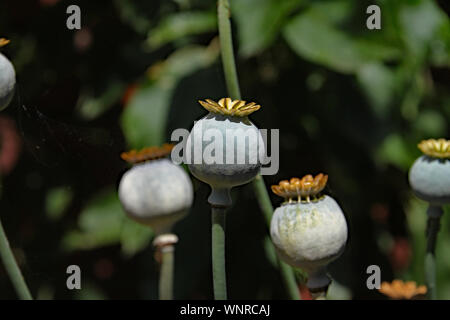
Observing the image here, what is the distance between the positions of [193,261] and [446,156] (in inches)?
20.7

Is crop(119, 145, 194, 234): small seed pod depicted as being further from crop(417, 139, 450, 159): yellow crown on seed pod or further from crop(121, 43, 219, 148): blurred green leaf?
crop(121, 43, 219, 148): blurred green leaf

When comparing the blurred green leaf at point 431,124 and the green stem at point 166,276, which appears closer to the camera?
the green stem at point 166,276

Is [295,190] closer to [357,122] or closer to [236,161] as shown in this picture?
[236,161]

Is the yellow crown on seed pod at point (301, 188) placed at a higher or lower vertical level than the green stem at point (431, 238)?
higher

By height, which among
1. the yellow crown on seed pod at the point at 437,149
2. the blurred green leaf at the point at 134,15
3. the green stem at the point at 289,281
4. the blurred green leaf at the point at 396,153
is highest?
the blurred green leaf at the point at 134,15

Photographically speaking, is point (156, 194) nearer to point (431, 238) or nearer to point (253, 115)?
point (431, 238)

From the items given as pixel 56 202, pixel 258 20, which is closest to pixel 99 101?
pixel 56 202

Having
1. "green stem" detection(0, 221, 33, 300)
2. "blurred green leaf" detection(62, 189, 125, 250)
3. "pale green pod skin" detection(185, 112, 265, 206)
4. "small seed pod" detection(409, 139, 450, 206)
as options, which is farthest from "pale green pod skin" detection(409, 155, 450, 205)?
"blurred green leaf" detection(62, 189, 125, 250)

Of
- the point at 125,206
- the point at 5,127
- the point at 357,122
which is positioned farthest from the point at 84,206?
the point at 125,206

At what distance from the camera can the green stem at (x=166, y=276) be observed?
38 cm

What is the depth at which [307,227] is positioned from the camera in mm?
336

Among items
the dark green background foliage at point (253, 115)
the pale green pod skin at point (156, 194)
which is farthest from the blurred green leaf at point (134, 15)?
the pale green pod skin at point (156, 194)

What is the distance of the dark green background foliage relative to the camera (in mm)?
790

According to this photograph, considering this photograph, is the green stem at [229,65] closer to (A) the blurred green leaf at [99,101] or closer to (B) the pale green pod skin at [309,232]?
(B) the pale green pod skin at [309,232]
